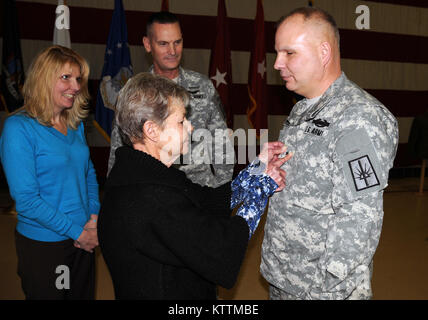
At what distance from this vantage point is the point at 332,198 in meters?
1.18

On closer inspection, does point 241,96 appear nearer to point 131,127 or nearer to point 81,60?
point 81,60

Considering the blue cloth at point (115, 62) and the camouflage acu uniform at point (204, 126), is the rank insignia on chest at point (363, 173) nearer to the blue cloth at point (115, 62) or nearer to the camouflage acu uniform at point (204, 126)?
the camouflage acu uniform at point (204, 126)

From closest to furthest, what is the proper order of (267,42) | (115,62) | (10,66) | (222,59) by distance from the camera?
(10,66), (115,62), (222,59), (267,42)

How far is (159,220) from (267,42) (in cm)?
553

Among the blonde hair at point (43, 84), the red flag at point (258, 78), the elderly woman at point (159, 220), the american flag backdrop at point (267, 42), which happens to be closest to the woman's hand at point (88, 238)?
the blonde hair at point (43, 84)

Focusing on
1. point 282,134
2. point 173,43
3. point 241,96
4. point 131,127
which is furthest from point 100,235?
point 241,96

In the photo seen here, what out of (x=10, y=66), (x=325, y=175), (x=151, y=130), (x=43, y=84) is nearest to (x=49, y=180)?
(x=43, y=84)

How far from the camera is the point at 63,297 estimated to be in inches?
65.7

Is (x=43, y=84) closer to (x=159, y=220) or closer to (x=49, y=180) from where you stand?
(x=49, y=180)

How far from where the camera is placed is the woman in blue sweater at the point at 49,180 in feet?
5.02

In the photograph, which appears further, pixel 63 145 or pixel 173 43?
pixel 173 43

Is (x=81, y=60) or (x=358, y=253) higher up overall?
(x=81, y=60)

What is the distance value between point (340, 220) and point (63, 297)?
126 centimetres

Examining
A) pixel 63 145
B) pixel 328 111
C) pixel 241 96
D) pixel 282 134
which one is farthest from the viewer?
pixel 241 96
